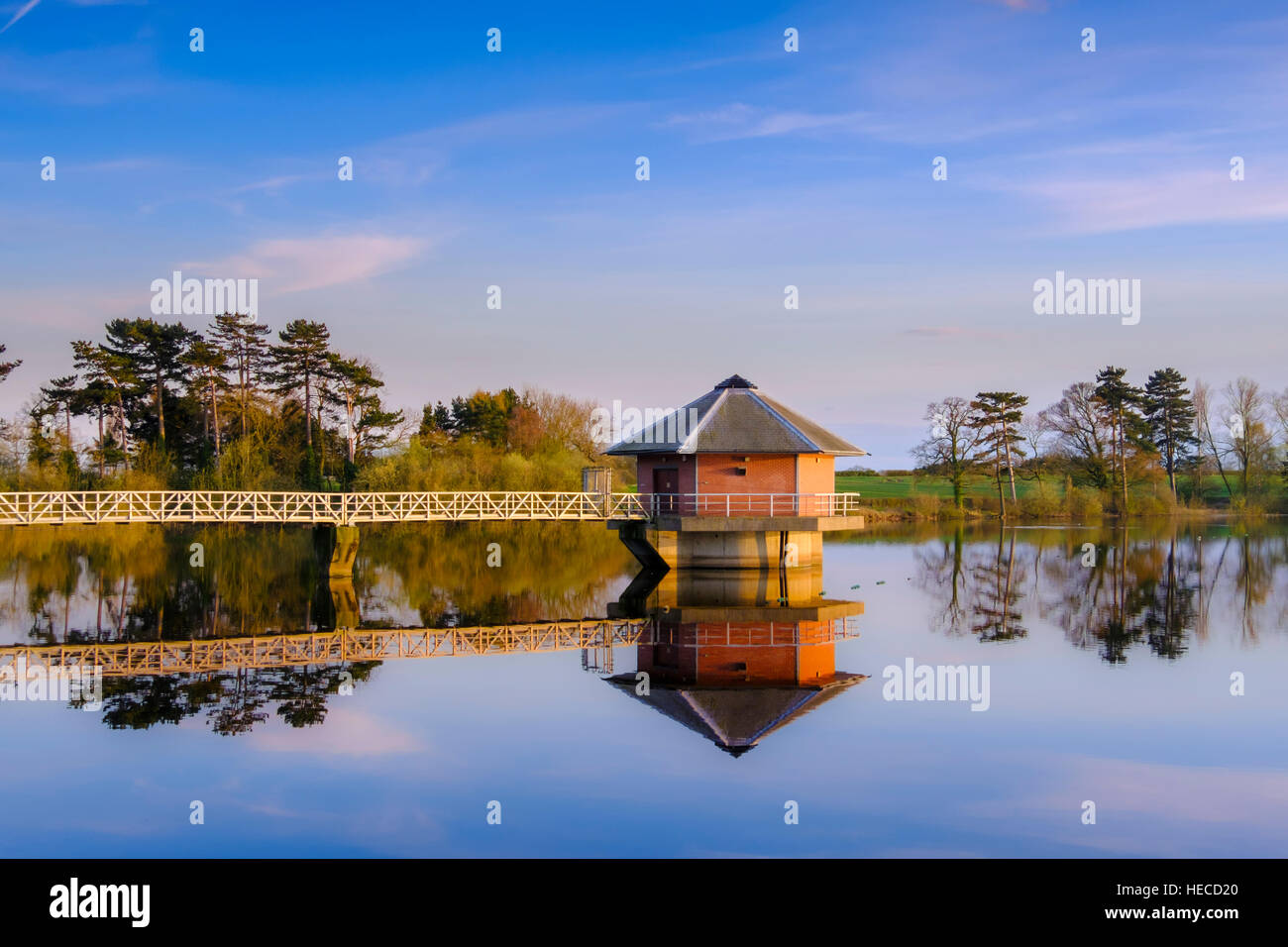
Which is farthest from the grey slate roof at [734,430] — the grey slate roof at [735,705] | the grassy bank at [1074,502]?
the grassy bank at [1074,502]

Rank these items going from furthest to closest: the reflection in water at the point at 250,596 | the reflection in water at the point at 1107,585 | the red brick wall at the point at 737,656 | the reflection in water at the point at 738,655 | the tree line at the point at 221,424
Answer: the tree line at the point at 221,424
the reflection in water at the point at 1107,585
the red brick wall at the point at 737,656
the reflection in water at the point at 250,596
the reflection in water at the point at 738,655

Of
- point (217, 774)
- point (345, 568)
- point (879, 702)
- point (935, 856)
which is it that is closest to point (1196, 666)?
point (879, 702)

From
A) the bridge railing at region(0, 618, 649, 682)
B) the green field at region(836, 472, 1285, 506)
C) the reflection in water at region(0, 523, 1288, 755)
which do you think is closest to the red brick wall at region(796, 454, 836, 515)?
the reflection in water at region(0, 523, 1288, 755)

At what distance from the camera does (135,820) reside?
32.9ft

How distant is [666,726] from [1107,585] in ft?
60.5

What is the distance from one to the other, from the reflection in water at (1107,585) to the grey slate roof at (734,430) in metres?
4.98

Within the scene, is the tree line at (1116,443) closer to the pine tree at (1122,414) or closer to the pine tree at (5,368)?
the pine tree at (1122,414)

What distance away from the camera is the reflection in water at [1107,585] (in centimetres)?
2094

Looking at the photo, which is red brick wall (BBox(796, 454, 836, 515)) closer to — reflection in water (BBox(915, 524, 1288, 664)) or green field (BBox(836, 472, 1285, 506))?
reflection in water (BBox(915, 524, 1288, 664))

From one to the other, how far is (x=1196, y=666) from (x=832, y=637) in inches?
235

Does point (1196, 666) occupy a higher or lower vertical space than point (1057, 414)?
lower
